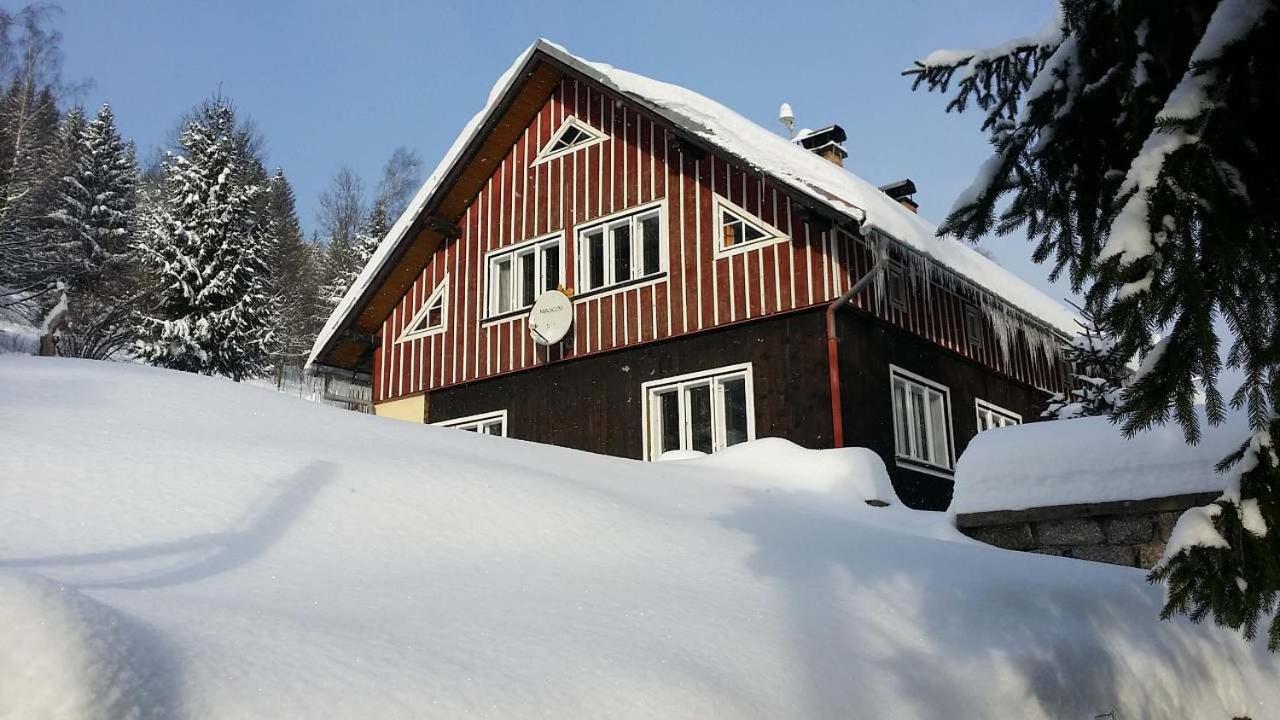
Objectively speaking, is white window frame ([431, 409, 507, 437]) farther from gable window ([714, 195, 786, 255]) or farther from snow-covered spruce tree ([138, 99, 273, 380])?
snow-covered spruce tree ([138, 99, 273, 380])

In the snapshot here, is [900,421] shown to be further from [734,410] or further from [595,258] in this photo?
[595,258]

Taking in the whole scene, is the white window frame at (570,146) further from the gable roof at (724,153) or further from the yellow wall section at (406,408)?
the yellow wall section at (406,408)

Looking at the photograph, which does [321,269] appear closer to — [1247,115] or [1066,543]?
[1066,543]

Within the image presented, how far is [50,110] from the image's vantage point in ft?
105

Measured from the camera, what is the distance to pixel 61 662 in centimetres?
212

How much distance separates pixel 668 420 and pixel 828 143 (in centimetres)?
793

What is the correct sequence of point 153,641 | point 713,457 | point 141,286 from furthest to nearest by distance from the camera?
point 141,286, point 713,457, point 153,641

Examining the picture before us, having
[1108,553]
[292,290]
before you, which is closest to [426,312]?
[1108,553]

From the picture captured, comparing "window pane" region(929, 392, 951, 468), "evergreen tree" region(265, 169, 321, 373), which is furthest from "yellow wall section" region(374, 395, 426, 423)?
"evergreen tree" region(265, 169, 321, 373)

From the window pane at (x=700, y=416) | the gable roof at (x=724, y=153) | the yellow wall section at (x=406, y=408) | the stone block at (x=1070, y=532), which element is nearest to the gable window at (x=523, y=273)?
the gable roof at (x=724, y=153)

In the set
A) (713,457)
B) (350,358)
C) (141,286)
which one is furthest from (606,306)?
(141,286)

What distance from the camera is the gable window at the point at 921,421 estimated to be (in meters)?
12.6

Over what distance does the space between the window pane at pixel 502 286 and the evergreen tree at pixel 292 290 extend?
25.1 metres

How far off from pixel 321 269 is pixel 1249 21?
4305 centimetres
